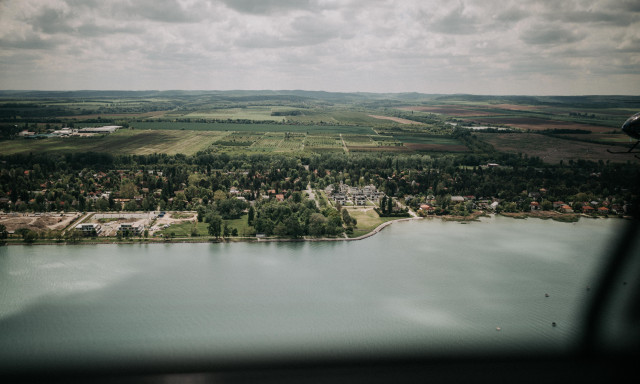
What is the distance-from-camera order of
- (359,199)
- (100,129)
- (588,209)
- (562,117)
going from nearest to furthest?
(588,209) < (359,199) < (562,117) < (100,129)

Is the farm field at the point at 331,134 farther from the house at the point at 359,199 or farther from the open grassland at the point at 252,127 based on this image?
the house at the point at 359,199

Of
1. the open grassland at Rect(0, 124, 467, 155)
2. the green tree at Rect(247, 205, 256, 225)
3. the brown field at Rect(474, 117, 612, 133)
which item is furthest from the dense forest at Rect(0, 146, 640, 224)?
the brown field at Rect(474, 117, 612, 133)

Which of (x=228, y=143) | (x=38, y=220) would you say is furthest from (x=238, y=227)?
(x=228, y=143)

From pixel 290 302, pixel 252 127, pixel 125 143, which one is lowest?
pixel 290 302

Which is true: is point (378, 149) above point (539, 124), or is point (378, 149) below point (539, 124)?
below

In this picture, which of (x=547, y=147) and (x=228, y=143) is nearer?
(x=547, y=147)

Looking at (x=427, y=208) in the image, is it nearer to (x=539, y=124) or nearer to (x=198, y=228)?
(x=198, y=228)

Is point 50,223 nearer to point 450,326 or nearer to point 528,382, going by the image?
point 450,326

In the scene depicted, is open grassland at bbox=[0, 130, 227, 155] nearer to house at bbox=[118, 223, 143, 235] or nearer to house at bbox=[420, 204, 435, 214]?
house at bbox=[118, 223, 143, 235]
